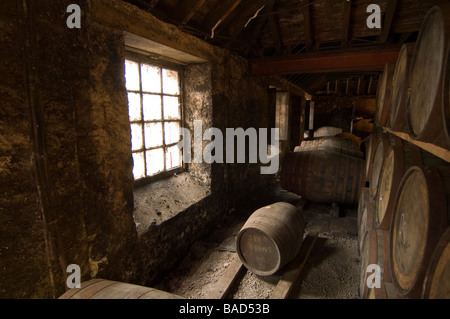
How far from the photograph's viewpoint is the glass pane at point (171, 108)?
347 cm

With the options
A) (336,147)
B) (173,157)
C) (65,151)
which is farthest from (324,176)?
(65,151)

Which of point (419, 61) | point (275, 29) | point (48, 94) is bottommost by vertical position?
point (48, 94)

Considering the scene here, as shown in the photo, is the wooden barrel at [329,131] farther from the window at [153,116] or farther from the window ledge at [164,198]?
the window at [153,116]

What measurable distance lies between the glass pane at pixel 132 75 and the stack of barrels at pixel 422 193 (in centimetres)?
267

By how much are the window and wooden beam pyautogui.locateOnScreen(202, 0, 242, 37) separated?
32.5 inches

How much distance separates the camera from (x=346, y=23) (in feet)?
11.9

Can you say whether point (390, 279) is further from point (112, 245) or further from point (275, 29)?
point (275, 29)

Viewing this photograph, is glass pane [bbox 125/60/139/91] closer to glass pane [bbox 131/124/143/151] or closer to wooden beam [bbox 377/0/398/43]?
glass pane [bbox 131/124/143/151]

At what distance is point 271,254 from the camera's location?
2785mm

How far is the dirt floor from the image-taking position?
8.84 ft

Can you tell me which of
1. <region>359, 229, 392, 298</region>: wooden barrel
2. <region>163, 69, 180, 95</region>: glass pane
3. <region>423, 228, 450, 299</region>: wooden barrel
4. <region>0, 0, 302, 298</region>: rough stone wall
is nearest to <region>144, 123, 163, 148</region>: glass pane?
<region>163, 69, 180, 95</region>: glass pane

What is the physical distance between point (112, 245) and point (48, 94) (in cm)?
139
